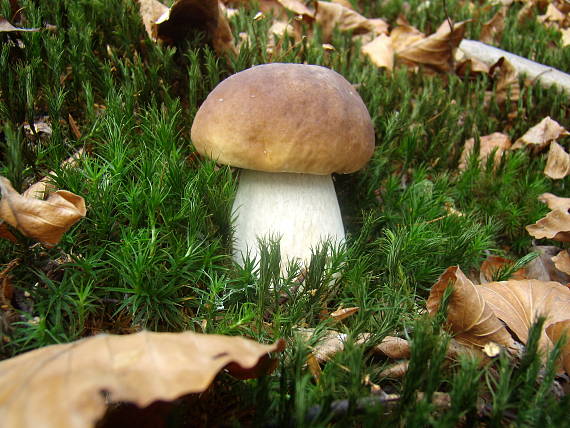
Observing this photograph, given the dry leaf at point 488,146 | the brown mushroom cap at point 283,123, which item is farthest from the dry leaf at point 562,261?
the brown mushroom cap at point 283,123

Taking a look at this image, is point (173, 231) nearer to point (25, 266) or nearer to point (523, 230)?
point (25, 266)

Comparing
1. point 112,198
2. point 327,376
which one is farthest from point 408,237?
point 112,198

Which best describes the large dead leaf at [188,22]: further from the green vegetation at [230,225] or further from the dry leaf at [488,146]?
the dry leaf at [488,146]

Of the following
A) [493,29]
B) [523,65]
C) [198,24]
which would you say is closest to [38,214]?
[198,24]

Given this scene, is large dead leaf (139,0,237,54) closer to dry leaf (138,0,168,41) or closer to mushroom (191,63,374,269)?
dry leaf (138,0,168,41)

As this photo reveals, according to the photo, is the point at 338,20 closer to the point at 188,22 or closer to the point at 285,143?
the point at 188,22

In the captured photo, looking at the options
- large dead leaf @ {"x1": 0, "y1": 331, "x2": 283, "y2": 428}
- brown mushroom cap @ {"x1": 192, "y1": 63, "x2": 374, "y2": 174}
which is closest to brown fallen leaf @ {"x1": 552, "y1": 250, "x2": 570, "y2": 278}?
brown mushroom cap @ {"x1": 192, "y1": 63, "x2": 374, "y2": 174}
